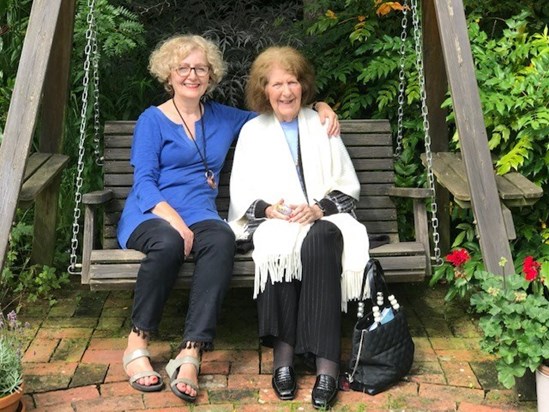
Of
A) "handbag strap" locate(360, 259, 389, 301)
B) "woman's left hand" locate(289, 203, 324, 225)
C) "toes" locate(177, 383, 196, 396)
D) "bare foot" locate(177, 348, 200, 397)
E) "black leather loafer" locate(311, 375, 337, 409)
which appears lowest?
"black leather loafer" locate(311, 375, 337, 409)

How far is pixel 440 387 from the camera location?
4.02m

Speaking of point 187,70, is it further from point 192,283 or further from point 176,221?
point 192,283

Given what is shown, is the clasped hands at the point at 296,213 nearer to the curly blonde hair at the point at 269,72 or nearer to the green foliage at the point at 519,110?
the curly blonde hair at the point at 269,72

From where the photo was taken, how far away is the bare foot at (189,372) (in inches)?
151

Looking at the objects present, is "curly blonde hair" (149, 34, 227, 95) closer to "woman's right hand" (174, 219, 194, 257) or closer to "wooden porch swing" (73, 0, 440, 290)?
"wooden porch swing" (73, 0, 440, 290)

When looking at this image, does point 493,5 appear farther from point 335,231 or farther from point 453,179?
point 335,231

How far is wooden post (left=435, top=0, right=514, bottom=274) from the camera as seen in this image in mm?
4059

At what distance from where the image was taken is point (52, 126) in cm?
510

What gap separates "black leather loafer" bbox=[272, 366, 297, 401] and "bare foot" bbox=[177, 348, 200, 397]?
353mm

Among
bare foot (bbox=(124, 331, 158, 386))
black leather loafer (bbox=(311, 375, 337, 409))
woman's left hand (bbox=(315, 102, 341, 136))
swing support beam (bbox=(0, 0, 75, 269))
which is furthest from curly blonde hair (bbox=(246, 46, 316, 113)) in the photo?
black leather loafer (bbox=(311, 375, 337, 409))

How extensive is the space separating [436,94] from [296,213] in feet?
4.76

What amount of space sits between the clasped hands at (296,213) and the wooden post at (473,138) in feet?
2.40

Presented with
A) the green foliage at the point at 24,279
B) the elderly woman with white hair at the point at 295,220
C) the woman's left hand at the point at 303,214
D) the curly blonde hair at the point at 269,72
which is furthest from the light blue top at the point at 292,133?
the green foliage at the point at 24,279

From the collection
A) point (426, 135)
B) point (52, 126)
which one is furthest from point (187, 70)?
point (426, 135)
